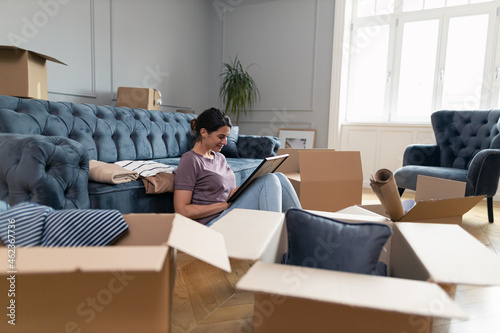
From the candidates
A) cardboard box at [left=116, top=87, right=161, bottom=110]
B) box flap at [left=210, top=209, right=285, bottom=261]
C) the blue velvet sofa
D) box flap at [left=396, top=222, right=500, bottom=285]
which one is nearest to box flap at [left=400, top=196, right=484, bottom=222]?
box flap at [left=396, top=222, right=500, bottom=285]

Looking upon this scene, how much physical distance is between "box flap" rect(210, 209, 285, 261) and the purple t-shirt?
511 millimetres

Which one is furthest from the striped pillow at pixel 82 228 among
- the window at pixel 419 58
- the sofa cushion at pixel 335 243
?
the window at pixel 419 58

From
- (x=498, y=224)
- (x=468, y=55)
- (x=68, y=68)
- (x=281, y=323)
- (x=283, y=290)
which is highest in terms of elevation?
(x=468, y=55)

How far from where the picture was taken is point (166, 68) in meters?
3.93

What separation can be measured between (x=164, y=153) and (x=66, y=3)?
1577mm

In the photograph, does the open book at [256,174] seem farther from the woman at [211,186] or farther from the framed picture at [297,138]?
the framed picture at [297,138]

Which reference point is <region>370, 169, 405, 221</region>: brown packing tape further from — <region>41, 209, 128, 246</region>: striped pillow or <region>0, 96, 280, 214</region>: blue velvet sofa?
<region>0, 96, 280, 214</region>: blue velvet sofa

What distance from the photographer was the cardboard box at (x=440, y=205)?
1053 millimetres

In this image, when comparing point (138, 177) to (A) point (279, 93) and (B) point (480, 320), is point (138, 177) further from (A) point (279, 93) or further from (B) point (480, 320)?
(A) point (279, 93)

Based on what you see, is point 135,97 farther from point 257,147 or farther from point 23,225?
point 23,225

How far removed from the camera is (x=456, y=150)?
2.90 meters

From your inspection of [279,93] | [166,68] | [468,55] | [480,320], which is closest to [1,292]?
[480,320]

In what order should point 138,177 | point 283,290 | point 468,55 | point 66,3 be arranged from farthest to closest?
point 468,55 → point 66,3 → point 138,177 → point 283,290

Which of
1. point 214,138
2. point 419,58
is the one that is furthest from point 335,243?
→ point 419,58
